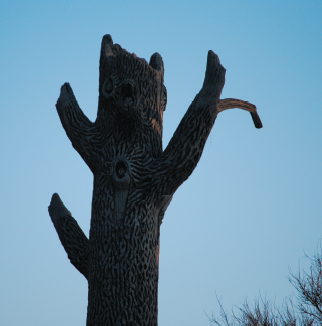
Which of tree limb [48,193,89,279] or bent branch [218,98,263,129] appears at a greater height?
bent branch [218,98,263,129]

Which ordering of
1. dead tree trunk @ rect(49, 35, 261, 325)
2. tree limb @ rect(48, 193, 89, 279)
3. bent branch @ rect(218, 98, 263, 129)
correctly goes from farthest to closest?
bent branch @ rect(218, 98, 263, 129)
tree limb @ rect(48, 193, 89, 279)
dead tree trunk @ rect(49, 35, 261, 325)

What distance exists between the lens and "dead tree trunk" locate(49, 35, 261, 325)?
358 centimetres

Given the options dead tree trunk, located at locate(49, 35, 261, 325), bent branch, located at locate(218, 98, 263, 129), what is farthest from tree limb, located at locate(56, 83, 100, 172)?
bent branch, located at locate(218, 98, 263, 129)

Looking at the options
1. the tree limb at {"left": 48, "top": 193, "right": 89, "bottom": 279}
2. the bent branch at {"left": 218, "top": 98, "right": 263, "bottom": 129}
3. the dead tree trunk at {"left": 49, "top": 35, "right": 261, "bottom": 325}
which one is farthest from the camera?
the bent branch at {"left": 218, "top": 98, "right": 263, "bottom": 129}

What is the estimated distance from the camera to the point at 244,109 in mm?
4488

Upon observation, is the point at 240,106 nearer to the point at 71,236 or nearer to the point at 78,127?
the point at 78,127

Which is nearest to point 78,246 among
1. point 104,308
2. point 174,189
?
point 104,308

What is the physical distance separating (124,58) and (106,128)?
67cm

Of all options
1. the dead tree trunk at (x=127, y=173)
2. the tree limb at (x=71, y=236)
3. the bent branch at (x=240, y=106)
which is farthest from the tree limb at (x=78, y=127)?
the bent branch at (x=240, y=106)

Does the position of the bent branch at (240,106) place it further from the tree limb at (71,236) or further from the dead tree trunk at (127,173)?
the tree limb at (71,236)

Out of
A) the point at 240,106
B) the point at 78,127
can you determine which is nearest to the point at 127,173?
the point at 78,127

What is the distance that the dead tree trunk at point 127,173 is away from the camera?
11.8 feet

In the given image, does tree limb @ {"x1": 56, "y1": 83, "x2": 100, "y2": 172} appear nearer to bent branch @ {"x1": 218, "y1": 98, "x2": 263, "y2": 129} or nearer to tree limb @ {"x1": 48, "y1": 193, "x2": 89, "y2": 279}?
tree limb @ {"x1": 48, "y1": 193, "x2": 89, "y2": 279}

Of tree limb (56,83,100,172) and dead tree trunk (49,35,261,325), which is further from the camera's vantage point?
tree limb (56,83,100,172)
